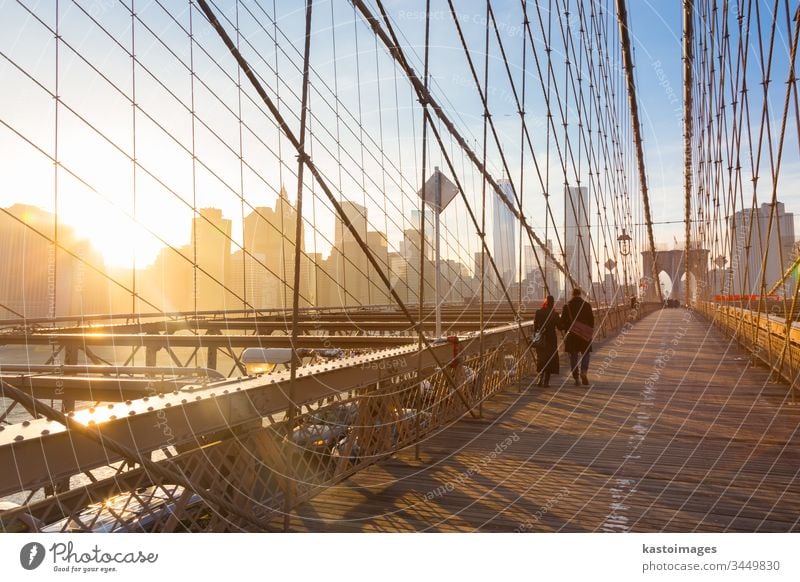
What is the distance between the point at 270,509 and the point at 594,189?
71.7ft

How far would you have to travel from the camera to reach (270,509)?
10.2ft

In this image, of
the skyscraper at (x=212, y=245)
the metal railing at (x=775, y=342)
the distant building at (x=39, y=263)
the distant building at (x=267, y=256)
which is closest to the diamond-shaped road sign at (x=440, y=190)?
the metal railing at (x=775, y=342)

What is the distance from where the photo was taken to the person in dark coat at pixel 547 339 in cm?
848

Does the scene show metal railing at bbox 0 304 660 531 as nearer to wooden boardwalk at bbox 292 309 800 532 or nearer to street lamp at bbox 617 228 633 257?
wooden boardwalk at bbox 292 309 800 532

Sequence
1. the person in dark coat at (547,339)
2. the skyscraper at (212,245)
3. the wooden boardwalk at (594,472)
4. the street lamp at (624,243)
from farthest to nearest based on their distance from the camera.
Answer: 1. the street lamp at (624,243)
2. the skyscraper at (212,245)
3. the person in dark coat at (547,339)
4. the wooden boardwalk at (594,472)

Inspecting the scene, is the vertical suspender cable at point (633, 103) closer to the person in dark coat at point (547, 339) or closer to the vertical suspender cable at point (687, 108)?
the vertical suspender cable at point (687, 108)

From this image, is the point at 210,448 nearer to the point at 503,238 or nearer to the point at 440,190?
the point at 440,190

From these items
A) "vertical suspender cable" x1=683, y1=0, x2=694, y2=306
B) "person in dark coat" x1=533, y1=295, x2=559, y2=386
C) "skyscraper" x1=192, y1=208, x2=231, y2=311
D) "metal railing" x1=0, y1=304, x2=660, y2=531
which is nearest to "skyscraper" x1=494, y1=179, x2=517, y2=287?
"skyscraper" x1=192, y1=208, x2=231, y2=311

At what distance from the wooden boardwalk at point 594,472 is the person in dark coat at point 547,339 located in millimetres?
970

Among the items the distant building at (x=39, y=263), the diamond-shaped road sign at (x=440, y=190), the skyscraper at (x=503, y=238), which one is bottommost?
the distant building at (x=39, y=263)

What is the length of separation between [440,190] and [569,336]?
3380 millimetres

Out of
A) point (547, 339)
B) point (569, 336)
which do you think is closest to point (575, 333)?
point (569, 336)

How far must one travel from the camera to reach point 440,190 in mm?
5605
